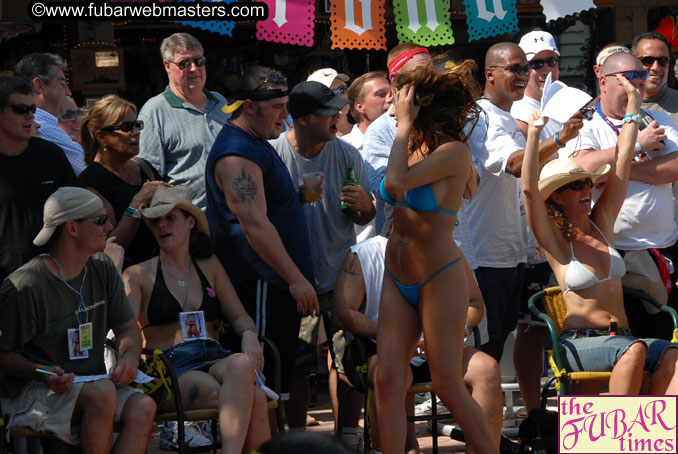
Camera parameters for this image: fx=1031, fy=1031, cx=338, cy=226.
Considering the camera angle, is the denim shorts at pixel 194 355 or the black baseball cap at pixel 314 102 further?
the black baseball cap at pixel 314 102

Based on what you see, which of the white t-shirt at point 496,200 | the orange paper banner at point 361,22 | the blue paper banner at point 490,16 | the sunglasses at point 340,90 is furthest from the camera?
the blue paper banner at point 490,16

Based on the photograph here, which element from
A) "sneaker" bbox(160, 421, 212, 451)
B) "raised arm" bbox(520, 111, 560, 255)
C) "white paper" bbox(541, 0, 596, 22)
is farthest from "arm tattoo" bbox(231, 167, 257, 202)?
"white paper" bbox(541, 0, 596, 22)

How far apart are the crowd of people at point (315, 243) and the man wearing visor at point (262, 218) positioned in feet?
0.04

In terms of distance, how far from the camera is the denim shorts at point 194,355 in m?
4.71

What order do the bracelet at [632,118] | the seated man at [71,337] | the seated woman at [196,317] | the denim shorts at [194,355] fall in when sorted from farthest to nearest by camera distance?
1. the bracelet at [632,118]
2. the denim shorts at [194,355]
3. the seated woman at [196,317]
4. the seated man at [71,337]

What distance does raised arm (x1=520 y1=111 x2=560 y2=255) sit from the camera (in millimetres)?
5227

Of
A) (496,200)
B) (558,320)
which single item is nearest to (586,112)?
(496,200)

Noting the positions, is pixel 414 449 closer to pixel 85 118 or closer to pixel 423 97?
pixel 423 97

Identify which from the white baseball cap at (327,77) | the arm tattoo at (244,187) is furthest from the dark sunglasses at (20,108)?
the white baseball cap at (327,77)

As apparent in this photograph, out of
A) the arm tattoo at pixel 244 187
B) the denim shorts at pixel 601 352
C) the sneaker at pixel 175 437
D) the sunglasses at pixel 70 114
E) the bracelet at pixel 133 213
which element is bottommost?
the sneaker at pixel 175 437

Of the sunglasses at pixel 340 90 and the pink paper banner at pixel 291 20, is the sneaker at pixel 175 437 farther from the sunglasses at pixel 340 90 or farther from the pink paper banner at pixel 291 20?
the pink paper banner at pixel 291 20

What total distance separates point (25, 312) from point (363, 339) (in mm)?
1647

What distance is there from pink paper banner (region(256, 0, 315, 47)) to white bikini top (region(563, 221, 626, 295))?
11.0 ft

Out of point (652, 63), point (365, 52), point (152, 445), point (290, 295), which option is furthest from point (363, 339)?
point (365, 52)
